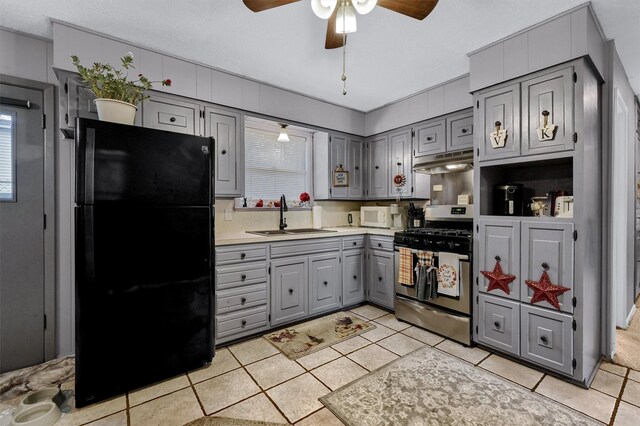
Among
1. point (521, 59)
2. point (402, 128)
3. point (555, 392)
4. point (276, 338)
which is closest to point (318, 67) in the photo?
point (402, 128)

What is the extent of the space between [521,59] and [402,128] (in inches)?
62.3

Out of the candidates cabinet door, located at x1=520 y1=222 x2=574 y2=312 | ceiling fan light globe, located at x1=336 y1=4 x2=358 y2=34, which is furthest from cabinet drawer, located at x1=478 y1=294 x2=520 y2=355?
ceiling fan light globe, located at x1=336 y1=4 x2=358 y2=34

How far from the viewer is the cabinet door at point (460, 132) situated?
3.12 meters

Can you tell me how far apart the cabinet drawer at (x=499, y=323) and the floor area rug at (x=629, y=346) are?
87 centimetres

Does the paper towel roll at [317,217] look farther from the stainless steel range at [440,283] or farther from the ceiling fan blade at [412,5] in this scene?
the ceiling fan blade at [412,5]

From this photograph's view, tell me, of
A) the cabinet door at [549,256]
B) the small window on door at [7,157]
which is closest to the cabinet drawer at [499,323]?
the cabinet door at [549,256]

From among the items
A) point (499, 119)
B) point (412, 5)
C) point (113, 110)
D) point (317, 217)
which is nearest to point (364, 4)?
point (412, 5)

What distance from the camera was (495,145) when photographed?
8.25ft

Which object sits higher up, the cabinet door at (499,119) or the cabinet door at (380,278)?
the cabinet door at (499,119)

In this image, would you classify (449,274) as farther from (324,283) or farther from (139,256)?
(139,256)

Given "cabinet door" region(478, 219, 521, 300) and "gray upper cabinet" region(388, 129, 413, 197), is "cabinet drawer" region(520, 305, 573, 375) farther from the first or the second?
"gray upper cabinet" region(388, 129, 413, 197)

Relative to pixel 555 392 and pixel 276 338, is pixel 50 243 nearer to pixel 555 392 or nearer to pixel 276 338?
pixel 276 338

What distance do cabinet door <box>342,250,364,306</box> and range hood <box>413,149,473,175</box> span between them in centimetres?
127

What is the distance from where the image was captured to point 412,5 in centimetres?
165
